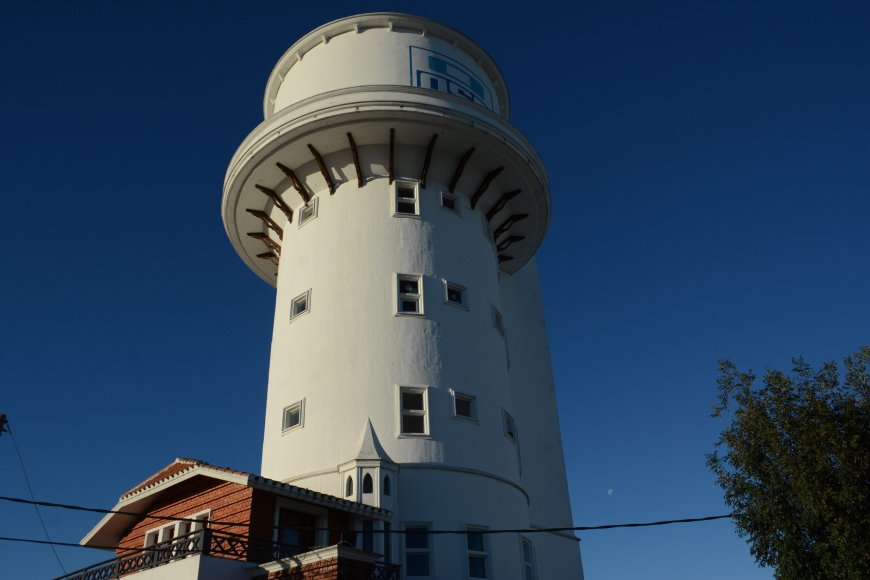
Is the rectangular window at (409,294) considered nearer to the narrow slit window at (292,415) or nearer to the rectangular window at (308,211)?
the narrow slit window at (292,415)

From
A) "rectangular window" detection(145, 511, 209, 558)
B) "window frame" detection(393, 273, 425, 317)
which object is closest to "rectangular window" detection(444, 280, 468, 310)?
"window frame" detection(393, 273, 425, 317)

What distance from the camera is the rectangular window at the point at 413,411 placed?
78.9ft

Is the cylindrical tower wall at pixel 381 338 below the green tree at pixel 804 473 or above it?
above

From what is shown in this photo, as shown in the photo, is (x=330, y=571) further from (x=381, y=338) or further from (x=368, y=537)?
(x=381, y=338)

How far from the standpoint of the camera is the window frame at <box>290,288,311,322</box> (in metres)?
27.3

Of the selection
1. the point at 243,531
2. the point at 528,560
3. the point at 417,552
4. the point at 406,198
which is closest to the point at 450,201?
the point at 406,198

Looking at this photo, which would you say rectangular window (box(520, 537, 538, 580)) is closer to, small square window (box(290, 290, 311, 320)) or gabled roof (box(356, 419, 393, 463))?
gabled roof (box(356, 419, 393, 463))

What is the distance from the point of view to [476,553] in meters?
22.5

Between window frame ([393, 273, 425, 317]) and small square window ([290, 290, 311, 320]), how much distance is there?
3.34 m

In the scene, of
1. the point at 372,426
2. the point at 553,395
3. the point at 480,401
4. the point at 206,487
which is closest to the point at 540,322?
the point at 553,395

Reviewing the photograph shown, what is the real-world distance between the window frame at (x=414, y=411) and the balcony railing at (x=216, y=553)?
465 centimetres

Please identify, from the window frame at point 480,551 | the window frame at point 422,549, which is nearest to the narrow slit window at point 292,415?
the window frame at point 422,549

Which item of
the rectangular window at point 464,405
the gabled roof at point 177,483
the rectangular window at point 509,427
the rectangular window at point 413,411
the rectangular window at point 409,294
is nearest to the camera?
the gabled roof at point 177,483

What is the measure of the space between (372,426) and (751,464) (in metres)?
10.8
